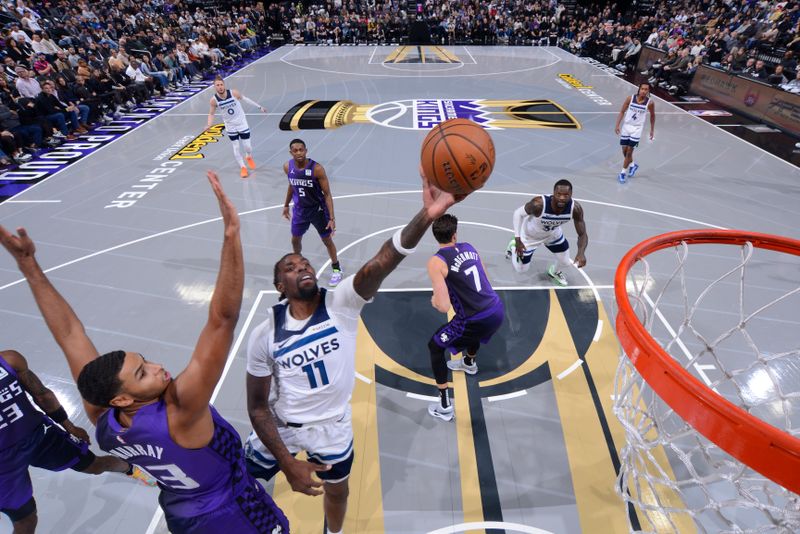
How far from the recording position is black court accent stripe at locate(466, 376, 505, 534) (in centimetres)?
323

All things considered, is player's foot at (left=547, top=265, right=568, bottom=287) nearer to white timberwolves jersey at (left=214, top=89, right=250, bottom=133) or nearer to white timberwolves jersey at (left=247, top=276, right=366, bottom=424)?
white timberwolves jersey at (left=247, top=276, right=366, bottom=424)

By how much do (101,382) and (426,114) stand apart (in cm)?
1168

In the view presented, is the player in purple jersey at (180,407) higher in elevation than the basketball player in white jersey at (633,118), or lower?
higher

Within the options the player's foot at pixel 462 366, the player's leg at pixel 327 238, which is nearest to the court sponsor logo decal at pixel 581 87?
the player's leg at pixel 327 238

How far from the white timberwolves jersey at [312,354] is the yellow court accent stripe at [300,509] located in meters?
1.09

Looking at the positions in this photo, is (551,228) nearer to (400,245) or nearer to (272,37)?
(400,245)

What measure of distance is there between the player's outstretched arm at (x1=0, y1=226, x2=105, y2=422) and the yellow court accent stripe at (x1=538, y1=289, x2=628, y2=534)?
3196mm

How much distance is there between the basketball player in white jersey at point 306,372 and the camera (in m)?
2.40

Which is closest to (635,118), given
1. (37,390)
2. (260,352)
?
(260,352)

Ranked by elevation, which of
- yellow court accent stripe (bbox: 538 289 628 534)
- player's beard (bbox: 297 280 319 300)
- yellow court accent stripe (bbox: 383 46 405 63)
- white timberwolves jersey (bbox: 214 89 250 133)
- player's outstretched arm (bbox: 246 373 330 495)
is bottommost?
yellow court accent stripe (bbox: 538 289 628 534)

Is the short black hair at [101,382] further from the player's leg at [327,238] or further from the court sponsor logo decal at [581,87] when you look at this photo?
the court sponsor logo decal at [581,87]

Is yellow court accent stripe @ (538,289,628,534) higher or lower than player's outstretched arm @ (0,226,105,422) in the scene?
lower

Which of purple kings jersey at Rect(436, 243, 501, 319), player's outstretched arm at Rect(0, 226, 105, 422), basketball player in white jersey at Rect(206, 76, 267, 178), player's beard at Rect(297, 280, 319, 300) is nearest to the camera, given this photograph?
player's outstretched arm at Rect(0, 226, 105, 422)

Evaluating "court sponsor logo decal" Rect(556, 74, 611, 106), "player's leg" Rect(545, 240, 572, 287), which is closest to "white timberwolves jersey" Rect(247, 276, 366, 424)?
"player's leg" Rect(545, 240, 572, 287)
